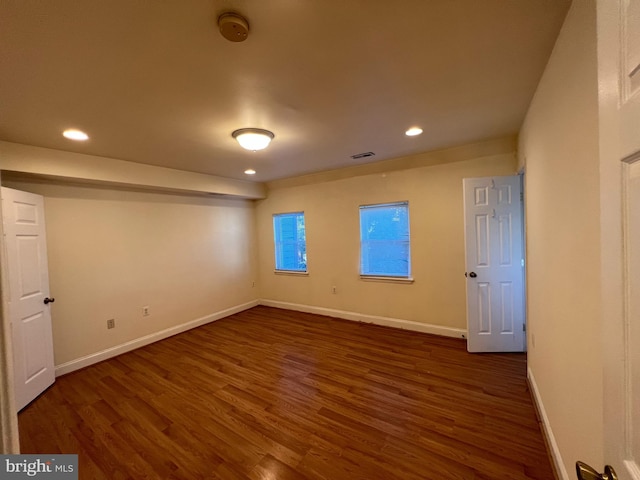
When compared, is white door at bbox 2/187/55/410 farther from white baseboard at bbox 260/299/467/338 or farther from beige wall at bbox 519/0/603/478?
beige wall at bbox 519/0/603/478

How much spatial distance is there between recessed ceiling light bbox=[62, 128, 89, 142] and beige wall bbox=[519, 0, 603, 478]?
3.55 meters

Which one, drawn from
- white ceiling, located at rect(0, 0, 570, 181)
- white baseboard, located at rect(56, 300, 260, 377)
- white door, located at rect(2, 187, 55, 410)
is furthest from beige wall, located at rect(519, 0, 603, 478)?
white baseboard, located at rect(56, 300, 260, 377)

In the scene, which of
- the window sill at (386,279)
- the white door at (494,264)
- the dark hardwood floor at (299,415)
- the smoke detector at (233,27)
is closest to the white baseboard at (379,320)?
the dark hardwood floor at (299,415)

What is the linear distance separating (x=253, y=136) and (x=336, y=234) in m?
2.40

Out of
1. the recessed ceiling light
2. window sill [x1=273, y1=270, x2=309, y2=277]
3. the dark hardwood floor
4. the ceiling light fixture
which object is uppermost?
the recessed ceiling light

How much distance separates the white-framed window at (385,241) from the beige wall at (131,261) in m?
2.63

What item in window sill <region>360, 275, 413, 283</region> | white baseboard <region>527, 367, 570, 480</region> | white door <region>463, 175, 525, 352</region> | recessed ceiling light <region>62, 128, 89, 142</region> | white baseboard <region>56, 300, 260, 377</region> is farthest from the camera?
window sill <region>360, 275, 413, 283</region>

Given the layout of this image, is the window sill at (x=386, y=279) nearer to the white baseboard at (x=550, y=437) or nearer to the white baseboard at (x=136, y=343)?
the white baseboard at (x=550, y=437)

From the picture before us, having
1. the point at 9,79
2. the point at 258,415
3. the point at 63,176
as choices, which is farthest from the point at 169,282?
the point at 9,79

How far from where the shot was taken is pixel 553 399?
1625 millimetres

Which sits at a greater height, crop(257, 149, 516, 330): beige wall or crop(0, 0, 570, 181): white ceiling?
crop(0, 0, 570, 181): white ceiling

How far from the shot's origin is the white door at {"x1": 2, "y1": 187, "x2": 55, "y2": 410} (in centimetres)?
233

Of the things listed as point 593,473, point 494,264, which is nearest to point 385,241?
point 494,264

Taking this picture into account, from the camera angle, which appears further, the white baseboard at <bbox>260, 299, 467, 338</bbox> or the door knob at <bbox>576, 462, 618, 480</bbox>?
the white baseboard at <bbox>260, 299, 467, 338</bbox>
